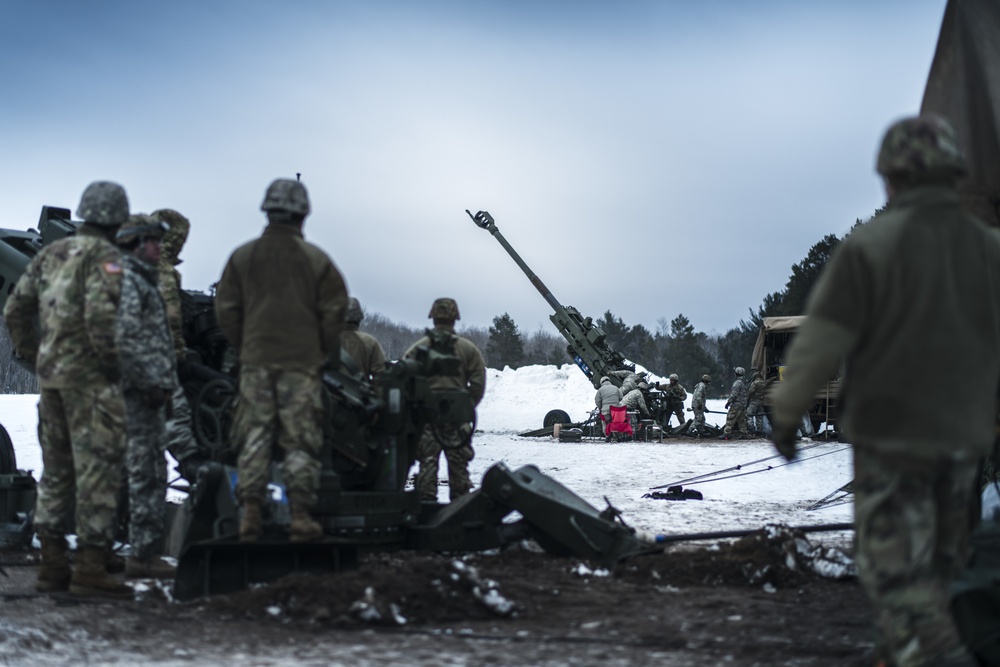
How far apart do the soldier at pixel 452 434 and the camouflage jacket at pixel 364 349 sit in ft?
1.77

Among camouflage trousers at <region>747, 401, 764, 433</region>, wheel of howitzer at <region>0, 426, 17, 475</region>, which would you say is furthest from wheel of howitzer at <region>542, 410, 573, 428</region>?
wheel of howitzer at <region>0, 426, 17, 475</region>

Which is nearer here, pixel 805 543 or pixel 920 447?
pixel 920 447

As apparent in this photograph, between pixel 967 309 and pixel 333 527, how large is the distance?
161 inches

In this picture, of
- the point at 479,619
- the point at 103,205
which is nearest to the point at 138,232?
the point at 103,205

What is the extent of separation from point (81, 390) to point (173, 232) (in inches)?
78.0

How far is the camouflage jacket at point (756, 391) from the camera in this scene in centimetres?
2588

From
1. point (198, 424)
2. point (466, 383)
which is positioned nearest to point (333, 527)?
point (198, 424)

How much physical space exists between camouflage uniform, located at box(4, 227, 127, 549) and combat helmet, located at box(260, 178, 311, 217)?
3.08ft

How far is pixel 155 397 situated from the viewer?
6406mm

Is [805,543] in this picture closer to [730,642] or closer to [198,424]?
[730,642]

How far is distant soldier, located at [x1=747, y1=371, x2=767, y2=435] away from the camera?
25973mm

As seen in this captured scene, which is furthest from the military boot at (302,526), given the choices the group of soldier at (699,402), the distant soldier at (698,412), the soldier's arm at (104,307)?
the distant soldier at (698,412)

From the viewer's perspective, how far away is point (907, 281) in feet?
11.5

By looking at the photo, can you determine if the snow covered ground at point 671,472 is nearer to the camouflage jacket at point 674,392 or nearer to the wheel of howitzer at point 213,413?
the camouflage jacket at point 674,392
